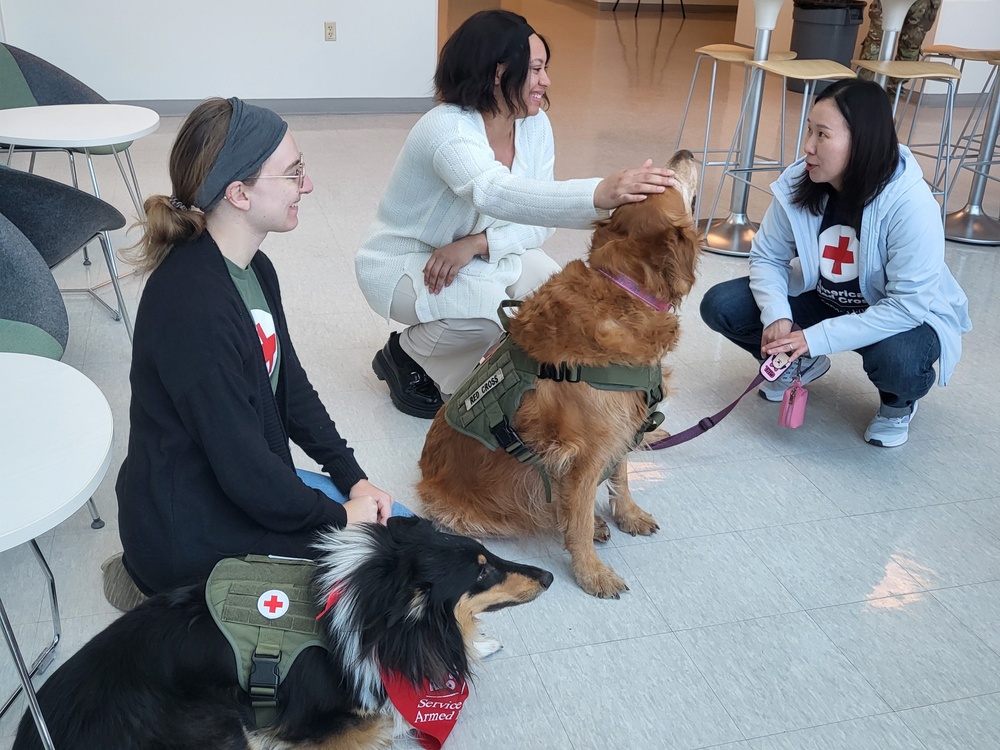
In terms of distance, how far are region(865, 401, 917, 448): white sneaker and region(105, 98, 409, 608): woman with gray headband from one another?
1.68 meters

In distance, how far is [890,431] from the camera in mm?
2564

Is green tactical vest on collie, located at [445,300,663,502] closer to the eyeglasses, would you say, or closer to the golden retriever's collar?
the golden retriever's collar

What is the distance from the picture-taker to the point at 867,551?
2131 millimetres

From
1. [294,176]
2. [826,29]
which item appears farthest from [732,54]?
[826,29]

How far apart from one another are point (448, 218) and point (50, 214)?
1.22m

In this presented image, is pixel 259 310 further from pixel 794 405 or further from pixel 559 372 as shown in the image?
pixel 794 405

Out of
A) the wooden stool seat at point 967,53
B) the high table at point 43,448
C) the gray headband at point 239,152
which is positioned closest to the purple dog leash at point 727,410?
the gray headband at point 239,152

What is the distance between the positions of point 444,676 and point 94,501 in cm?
124

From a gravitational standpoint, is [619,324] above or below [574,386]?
above

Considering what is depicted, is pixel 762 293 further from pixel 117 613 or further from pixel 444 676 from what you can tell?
pixel 117 613

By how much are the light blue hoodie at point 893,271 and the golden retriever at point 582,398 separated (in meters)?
0.74

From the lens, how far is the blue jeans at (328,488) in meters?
1.80

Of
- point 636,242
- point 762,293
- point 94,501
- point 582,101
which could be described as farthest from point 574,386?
point 582,101

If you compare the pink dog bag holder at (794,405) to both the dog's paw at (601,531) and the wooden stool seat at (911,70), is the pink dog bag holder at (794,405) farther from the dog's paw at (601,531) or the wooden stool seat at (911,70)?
the wooden stool seat at (911,70)
